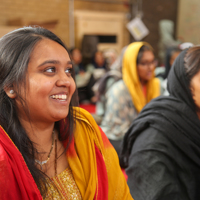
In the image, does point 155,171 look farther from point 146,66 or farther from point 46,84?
point 146,66

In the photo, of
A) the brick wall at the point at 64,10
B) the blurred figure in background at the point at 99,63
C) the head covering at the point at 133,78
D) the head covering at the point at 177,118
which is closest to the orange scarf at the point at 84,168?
the head covering at the point at 177,118

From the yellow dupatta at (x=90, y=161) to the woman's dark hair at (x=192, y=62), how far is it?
603 mm

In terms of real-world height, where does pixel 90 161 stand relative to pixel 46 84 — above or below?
below

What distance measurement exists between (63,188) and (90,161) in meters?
0.14

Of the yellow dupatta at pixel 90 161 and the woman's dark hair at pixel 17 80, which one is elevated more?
the woman's dark hair at pixel 17 80

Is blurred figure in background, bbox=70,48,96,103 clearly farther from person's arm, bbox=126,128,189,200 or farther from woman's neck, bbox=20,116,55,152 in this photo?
woman's neck, bbox=20,116,55,152

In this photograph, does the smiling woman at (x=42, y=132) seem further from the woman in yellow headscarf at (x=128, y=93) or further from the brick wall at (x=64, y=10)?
the brick wall at (x=64, y=10)

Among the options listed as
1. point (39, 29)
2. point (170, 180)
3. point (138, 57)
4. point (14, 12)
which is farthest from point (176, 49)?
point (14, 12)

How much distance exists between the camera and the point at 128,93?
2.68 m

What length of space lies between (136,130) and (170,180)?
1.06 ft

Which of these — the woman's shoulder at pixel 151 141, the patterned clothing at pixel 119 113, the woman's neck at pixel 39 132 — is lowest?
the patterned clothing at pixel 119 113

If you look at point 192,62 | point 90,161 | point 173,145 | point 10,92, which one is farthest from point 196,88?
point 10,92

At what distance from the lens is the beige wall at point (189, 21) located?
3.91 meters

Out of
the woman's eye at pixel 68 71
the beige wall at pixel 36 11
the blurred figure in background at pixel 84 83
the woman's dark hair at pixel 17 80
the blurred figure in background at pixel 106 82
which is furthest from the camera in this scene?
the blurred figure in background at pixel 84 83
